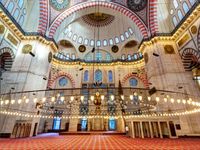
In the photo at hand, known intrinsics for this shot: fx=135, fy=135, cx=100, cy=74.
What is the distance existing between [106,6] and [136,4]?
2768 millimetres

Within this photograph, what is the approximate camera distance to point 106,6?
1289 cm

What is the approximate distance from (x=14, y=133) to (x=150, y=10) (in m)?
13.5

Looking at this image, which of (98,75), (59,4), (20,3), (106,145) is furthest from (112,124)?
(20,3)

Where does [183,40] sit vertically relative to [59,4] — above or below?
below

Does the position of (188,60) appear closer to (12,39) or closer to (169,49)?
(169,49)

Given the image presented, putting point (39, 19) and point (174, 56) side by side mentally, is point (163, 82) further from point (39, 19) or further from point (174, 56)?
point (39, 19)

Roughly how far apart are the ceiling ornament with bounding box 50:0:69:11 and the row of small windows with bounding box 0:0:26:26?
7.92 ft

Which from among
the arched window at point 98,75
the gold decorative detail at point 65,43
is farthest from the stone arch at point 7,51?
the arched window at point 98,75

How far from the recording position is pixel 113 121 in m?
16.3

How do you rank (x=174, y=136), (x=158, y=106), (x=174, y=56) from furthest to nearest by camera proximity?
1. (x=174, y=56)
2. (x=158, y=106)
3. (x=174, y=136)

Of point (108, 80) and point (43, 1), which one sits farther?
point (108, 80)

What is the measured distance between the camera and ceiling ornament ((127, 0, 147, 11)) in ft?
39.1

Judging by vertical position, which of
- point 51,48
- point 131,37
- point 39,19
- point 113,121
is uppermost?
point 131,37

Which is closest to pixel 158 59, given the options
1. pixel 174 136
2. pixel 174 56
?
pixel 174 56
